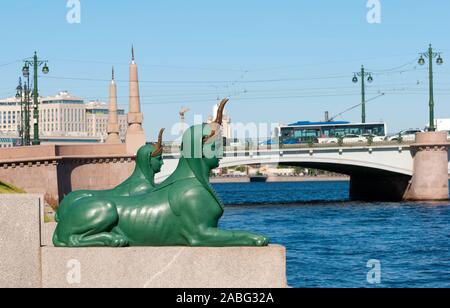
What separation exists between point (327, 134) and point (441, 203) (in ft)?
77.2

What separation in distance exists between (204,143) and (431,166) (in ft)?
169

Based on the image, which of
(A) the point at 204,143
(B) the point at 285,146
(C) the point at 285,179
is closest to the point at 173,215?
(A) the point at 204,143

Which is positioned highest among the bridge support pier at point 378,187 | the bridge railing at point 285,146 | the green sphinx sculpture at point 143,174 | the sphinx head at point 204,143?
the sphinx head at point 204,143

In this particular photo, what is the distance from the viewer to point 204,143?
28.6 ft

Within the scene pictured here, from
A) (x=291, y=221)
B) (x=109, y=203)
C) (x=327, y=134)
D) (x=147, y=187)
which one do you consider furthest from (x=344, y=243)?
(x=327, y=134)

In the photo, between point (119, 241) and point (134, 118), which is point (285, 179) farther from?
point (119, 241)

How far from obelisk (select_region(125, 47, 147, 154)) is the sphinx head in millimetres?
39108

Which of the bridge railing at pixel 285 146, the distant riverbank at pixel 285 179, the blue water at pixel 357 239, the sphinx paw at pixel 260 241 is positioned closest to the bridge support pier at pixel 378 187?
the bridge railing at pixel 285 146

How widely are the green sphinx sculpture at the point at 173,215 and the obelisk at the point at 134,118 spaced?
1540 inches

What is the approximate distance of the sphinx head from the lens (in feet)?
28.6

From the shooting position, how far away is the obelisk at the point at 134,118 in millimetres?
47781

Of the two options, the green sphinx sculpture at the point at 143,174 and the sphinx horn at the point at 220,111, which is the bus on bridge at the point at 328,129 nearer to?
the green sphinx sculpture at the point at 143,174

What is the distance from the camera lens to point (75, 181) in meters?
47.3
